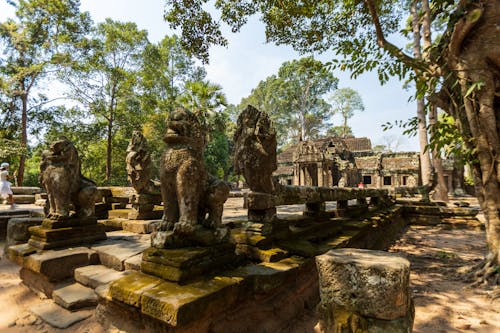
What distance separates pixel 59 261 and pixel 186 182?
2106mm

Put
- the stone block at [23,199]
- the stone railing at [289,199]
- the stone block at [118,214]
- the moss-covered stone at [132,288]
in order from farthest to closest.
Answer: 1. the stone block at [23,199]
2. the stone block at [118,214]
3. the stone railing at [289,199]
4. the moss-covered stone at [132,288]

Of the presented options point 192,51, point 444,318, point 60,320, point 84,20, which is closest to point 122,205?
point 60,320

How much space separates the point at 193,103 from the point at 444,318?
16915mm

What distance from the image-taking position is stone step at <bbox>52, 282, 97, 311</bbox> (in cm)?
262

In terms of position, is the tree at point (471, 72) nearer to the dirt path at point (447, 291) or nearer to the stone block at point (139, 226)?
the dirt path at point (447, 291)

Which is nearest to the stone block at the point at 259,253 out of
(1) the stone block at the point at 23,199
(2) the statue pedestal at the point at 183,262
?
(2) the statue pedestal at the point at 183,262

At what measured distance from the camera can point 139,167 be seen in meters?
5.00

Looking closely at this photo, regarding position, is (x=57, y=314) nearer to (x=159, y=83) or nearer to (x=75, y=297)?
(x=75, y=297)

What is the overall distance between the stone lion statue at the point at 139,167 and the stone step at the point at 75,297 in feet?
7.72

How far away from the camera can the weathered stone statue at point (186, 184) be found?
2.30m

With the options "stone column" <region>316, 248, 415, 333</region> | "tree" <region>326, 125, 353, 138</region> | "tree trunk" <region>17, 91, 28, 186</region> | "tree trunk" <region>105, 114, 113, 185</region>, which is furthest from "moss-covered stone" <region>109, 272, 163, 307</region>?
"tree" <region>326, 125, 353, 138</region>

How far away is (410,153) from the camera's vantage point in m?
25.5

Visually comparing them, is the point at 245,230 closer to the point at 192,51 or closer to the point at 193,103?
the point at 192,51

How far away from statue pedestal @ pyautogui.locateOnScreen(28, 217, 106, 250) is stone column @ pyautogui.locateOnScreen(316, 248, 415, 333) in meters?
3.41
